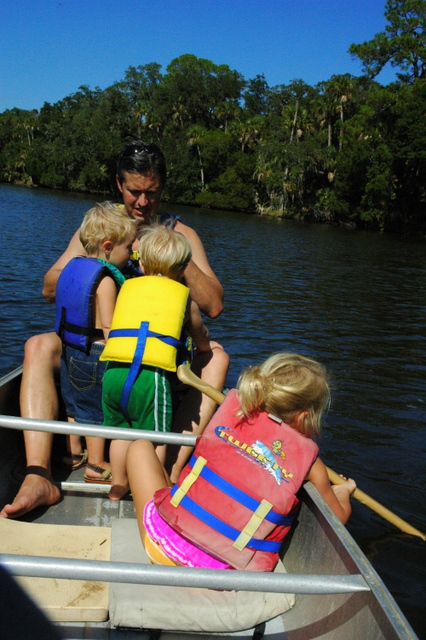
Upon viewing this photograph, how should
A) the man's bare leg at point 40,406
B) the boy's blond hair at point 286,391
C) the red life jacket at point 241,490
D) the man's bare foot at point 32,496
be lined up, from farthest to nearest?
the man's bare leg at point 40,406, the man's bare foot at point 32,496, the boy's blond hair at point 286,391, the red life jacket at point 241,490

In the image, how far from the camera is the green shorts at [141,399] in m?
3.03

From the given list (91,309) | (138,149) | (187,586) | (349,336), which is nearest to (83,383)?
(91,309)

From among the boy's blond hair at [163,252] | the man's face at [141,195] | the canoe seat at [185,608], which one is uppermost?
the man's face at [141,195]

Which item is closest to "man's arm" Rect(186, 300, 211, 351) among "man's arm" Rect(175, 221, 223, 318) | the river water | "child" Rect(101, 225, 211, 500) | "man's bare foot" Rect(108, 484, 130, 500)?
"child" Rect(101, 225, 211, 500)

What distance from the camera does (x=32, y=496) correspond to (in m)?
3.01

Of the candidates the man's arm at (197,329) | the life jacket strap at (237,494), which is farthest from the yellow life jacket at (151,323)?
the life jacket strap at (237,494)

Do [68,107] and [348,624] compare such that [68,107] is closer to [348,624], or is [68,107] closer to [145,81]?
[145,81]

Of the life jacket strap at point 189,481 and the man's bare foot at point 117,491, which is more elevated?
the life jacket strap at point 189,481

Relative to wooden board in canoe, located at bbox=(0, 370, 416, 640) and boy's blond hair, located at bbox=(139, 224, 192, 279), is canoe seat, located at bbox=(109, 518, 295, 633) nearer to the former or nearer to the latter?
wooden board in canoe, located at bbox=(0, 370, 416, 640)

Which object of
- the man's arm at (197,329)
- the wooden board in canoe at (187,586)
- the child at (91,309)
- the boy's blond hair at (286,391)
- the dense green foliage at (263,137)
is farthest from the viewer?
the dense green foliage at (263,137)

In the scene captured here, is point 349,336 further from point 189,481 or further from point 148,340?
point 189,481

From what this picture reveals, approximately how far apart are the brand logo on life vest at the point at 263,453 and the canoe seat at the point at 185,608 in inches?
17.8

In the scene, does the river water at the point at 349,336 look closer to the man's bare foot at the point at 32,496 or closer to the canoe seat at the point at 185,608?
the canoe seat at the point at 185,608

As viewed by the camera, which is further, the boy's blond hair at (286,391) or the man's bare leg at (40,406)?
the man's bare leg at (40,406)
